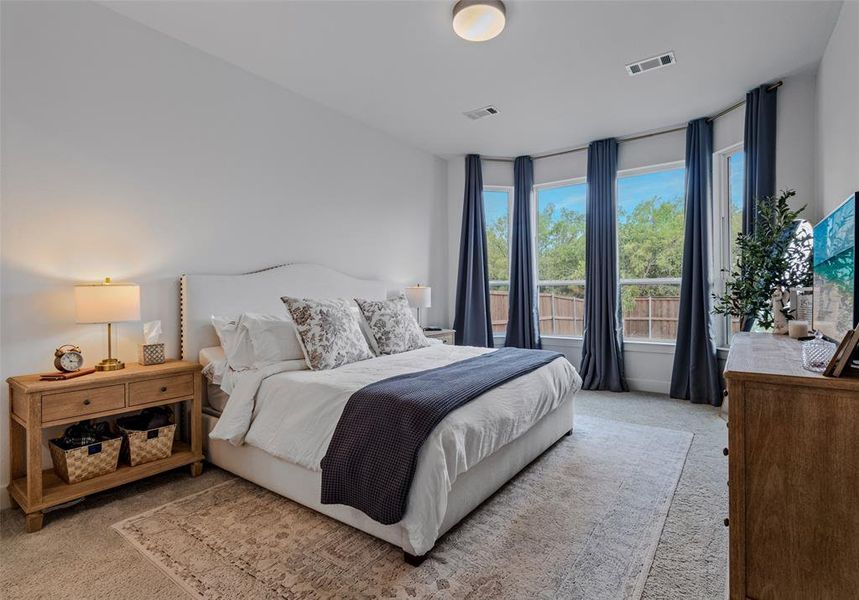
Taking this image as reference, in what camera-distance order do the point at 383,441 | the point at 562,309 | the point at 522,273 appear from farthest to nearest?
the point at 562,309 < the point at 522,273 < the point at 383,441

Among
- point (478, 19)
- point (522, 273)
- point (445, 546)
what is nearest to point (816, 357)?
point (445, 546)

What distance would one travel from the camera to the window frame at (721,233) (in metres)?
4.26

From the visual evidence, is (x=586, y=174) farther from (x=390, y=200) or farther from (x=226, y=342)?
(x=226, y=342)

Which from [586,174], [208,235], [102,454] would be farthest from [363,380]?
[586,174]

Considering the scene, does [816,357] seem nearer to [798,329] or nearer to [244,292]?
[798,329]

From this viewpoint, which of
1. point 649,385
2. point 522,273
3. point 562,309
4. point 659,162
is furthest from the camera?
point 562,309

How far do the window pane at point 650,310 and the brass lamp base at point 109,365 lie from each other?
469 cm

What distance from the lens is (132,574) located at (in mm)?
1749

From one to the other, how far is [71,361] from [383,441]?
5.89ft

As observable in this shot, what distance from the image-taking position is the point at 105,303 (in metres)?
2.31

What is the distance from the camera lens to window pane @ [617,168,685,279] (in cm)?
468

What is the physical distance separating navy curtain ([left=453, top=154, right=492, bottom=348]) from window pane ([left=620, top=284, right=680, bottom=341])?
1.58 metres

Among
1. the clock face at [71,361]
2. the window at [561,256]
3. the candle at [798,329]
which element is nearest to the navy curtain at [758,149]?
the candle at [798,329]

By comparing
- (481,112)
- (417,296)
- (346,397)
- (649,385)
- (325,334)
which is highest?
(481,112)
